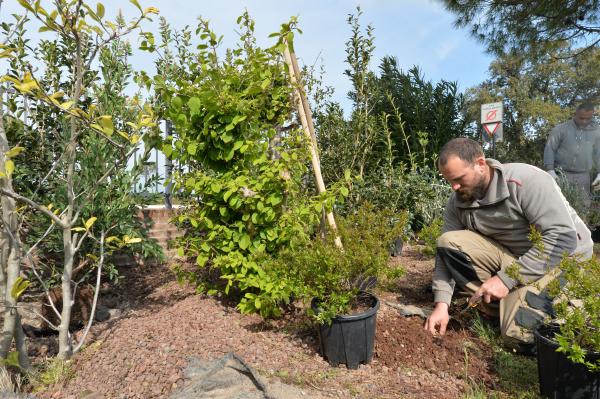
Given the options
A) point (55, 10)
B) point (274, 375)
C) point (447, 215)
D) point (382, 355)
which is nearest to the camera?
point (55, 10)

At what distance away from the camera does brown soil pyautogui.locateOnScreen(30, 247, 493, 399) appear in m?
2.15

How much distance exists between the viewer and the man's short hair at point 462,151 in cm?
263

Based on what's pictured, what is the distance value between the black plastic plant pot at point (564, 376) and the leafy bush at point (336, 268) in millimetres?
908

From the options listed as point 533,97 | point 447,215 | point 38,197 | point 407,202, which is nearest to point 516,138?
point 533,97

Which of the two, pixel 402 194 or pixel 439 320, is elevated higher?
pixel 402 194

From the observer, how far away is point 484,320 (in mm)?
2941

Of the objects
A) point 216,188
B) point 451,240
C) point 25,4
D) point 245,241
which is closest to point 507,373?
point 451,240

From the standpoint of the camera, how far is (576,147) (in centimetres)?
568

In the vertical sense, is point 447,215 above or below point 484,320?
above

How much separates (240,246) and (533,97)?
24.7m

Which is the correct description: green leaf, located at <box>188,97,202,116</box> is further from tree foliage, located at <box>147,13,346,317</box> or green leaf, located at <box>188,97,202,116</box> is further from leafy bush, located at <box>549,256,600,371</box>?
leafy bush, located at <box>549,256,600,371</box>

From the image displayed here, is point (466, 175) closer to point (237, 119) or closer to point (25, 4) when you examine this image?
point (237, 119)

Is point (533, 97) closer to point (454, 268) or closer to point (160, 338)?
point (454, 268)

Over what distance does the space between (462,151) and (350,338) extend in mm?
1332
